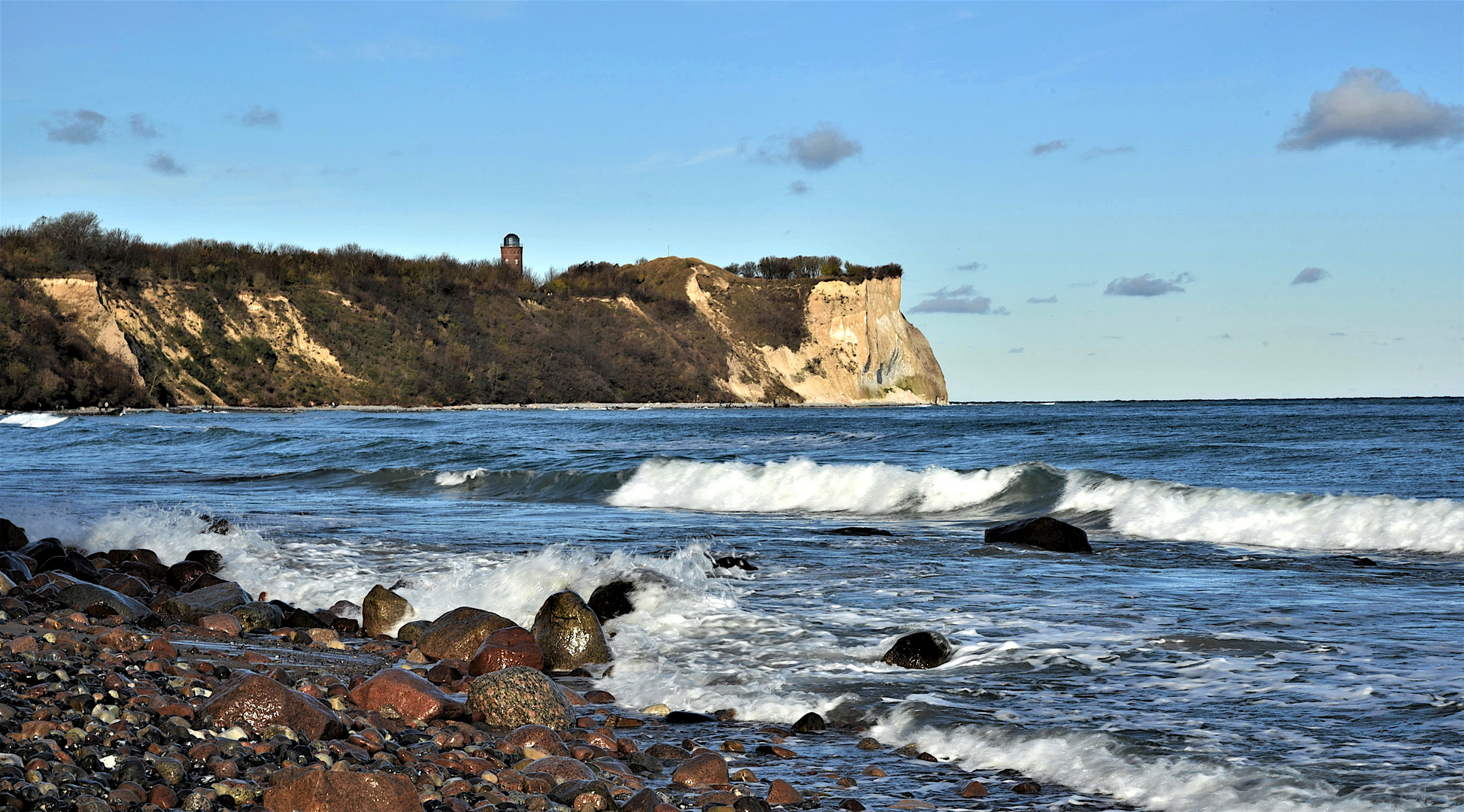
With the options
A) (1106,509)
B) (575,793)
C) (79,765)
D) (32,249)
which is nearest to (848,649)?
(575,793)

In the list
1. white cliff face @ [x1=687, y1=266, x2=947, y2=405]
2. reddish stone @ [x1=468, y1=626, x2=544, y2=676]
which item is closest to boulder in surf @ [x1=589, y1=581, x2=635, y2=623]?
reddish stone @ [x1=468, y1=626, x2=544, y2=676]

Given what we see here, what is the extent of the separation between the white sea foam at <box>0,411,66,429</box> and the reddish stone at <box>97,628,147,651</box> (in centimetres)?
4145

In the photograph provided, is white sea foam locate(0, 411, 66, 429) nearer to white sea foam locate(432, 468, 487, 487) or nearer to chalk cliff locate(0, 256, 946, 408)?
chalk cliff locate(0, 256, 946, 408)

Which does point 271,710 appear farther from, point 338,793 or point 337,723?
point 338,793

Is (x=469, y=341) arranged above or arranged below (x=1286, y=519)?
above

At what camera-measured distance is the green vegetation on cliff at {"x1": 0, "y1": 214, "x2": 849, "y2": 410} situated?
65750 millimetres

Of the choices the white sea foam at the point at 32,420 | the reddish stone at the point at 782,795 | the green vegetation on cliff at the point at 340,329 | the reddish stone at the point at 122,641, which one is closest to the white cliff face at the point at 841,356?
the green vegetation on cliff at the point at 340,329

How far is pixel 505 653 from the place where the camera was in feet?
20.9

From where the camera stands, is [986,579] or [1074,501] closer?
[986,579]

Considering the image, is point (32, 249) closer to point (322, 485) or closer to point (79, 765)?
point (322, 485)

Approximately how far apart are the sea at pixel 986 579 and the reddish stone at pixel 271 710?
6.51 feet

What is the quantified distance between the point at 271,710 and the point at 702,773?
69.0 inches

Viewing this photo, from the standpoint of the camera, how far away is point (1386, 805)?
3.76 meters

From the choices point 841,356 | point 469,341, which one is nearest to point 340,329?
point 469,341
